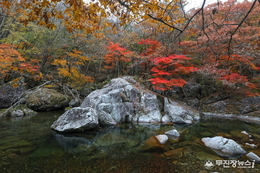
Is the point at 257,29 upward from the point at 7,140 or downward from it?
upward

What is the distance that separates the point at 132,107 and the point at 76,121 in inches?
141

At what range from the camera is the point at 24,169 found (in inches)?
136

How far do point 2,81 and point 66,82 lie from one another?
452 cm

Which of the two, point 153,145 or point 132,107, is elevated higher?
point 132,107

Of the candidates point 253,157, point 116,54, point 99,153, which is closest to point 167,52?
point 116,54

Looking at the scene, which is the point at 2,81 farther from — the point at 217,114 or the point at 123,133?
the point at 217,114

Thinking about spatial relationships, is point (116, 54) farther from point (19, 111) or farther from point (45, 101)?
point (19, 111)

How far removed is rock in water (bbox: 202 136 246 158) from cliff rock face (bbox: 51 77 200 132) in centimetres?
361

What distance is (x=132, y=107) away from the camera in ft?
30.4

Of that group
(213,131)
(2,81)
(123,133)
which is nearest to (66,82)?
(2,81)

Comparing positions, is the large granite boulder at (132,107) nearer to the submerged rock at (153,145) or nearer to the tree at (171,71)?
the tree at (171,71)

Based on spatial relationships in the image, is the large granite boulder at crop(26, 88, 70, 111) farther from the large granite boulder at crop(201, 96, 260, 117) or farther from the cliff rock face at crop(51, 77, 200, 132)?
the large granite boulder at crop(201, 96, 260, 117)

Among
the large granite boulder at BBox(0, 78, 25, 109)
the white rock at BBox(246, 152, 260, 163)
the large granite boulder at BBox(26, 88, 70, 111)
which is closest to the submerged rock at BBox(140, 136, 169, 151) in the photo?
the white rock at BBox(246, 152, 260, 163)

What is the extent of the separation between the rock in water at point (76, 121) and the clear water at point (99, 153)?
281 mm
